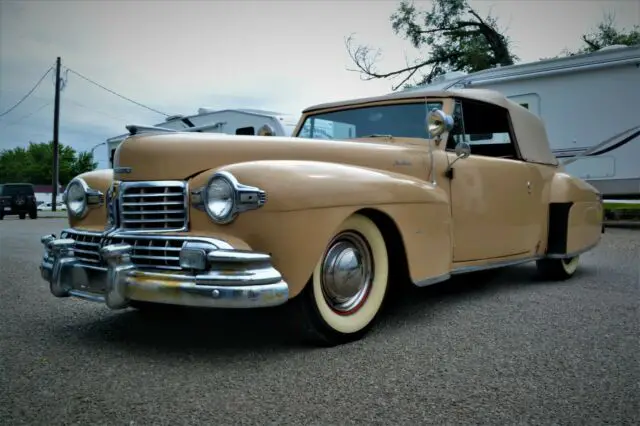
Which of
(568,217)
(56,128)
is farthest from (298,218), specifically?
(56,128)

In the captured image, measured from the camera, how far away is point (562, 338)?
3320 millimetres

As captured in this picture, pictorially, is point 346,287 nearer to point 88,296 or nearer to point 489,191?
point 88,296

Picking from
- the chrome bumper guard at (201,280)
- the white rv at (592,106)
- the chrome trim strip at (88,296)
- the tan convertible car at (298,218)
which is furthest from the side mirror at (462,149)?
the white rv at (592,106)

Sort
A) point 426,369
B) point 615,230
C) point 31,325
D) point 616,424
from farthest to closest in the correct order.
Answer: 1. point 615,230
2. point 31,325
3. point 426,369
4. point 616,424

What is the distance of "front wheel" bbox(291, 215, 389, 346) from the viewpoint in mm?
3031

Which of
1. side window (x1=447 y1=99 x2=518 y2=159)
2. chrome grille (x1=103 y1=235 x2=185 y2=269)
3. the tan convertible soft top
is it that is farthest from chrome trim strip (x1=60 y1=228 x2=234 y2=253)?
the tan convertible soft top

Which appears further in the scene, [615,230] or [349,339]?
[615,230]

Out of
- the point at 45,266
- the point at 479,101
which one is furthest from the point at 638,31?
the point at 45,266

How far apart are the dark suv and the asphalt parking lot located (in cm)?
2004

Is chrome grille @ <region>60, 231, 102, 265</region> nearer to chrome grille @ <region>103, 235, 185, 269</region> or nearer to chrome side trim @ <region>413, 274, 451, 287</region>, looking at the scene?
chrome grille @ <region>103, 235, 185, 269</region>

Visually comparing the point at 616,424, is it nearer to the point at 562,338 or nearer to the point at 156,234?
the point at 562,338

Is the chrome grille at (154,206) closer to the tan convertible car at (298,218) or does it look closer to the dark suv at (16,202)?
the tan convertible car at (298,218)

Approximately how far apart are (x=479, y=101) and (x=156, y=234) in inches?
117

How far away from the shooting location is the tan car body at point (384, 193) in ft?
9.50
